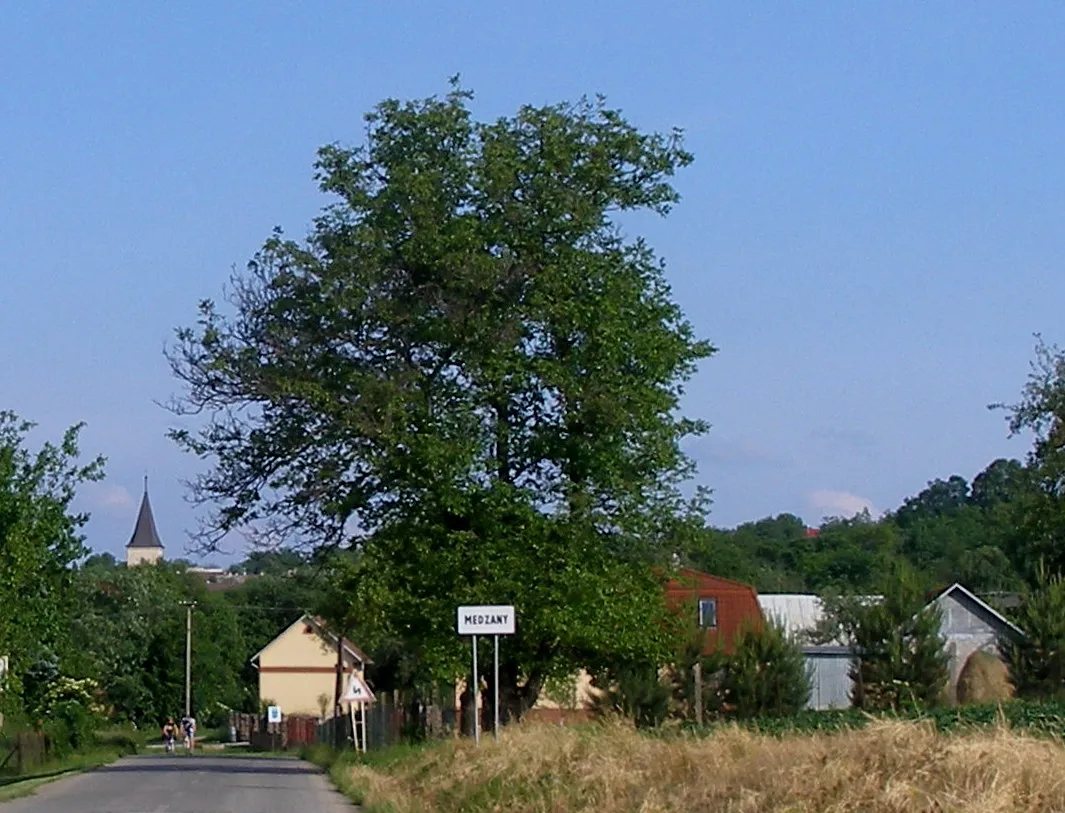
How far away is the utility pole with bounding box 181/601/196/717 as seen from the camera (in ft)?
321

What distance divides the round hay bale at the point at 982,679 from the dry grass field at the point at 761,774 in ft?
58.6

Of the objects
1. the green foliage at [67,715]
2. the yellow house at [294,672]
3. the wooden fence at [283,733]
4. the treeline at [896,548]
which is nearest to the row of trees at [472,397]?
the green foliage at [67,715]

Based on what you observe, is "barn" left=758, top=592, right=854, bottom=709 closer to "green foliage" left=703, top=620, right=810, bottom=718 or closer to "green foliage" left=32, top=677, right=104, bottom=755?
"green foliage" left=703, top=620, right=810, bottom=718

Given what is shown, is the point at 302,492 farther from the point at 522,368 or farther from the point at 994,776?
the point at 994,776

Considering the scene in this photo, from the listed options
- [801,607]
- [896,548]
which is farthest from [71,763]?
[896,548]

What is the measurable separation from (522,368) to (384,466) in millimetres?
3611

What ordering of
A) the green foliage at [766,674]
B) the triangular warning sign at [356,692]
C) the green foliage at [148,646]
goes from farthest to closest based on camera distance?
the green foliage at [148,646] < the triangular warning sign at [356,692] < the green foliage at [766,674]

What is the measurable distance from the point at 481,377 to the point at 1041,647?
13527mm

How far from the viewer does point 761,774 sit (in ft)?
50.9

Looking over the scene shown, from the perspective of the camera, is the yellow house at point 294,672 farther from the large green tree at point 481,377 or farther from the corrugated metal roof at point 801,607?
the large green tree at point 481,377

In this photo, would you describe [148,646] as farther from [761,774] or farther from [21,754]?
[761,774]

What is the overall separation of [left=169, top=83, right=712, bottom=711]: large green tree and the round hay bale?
8795 millimetres

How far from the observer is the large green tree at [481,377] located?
Result: 3462cm

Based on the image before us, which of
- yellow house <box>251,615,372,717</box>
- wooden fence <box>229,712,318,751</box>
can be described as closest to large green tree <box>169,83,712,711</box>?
wooden fence <box>229,712,318,751</box>
